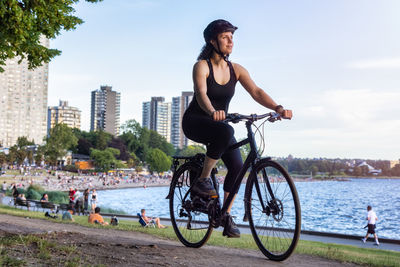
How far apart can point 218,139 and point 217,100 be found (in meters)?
A: 0.45

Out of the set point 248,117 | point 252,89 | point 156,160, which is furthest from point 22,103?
point 248,117

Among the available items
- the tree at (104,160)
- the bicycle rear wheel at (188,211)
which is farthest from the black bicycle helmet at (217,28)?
the tree at (104,160)

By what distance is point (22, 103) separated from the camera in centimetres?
17062

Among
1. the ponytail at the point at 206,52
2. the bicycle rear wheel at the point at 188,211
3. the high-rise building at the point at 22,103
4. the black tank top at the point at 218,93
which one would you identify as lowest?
the bicycle rear wheel at the point at 188,211

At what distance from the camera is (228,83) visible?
468 cm

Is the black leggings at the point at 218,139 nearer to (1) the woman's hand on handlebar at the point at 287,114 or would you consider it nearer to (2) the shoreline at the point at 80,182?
(1) the woman's hand on handlebar at the point at 287,114

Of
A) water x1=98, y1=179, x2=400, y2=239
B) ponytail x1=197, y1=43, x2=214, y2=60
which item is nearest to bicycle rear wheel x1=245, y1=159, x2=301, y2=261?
ponytail x1=197, y1=43, x2=214, y2=60

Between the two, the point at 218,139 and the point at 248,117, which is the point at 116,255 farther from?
the point at 248,117

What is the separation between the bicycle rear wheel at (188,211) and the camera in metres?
5.09

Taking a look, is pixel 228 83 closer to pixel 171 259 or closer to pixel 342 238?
pixel 171 259

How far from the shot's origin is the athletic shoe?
15.5 feet

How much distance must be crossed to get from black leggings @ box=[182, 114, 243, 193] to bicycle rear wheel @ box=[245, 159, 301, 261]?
26 centimetres

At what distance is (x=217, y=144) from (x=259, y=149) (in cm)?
43

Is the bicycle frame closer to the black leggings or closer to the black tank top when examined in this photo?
the black leggings
